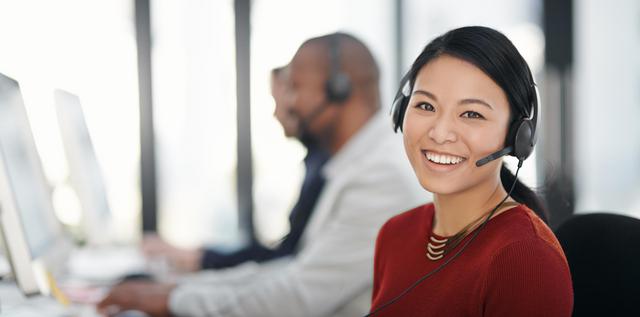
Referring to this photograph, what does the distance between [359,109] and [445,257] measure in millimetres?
869

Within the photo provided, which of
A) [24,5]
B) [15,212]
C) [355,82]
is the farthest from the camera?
[24,5]

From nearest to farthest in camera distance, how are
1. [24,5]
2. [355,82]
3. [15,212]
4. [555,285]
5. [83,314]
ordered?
[555,285] < [15,212] < [83,314] < [355,82] < [24,5]

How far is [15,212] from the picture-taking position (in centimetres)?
109

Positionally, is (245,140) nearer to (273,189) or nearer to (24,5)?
(273,189)

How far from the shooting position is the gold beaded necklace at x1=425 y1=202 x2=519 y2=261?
873 mm

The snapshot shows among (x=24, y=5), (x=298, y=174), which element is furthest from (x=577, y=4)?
(x=24, y=5)

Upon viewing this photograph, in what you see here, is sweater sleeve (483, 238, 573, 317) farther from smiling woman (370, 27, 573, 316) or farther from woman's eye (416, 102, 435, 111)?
woman's eye (416, 102, 435, 111)

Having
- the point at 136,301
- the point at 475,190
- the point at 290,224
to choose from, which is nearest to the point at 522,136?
the point at 475,190

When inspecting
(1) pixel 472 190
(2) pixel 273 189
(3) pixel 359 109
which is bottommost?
(2) pixel 273 189

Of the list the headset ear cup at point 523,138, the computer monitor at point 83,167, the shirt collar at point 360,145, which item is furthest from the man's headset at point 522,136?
the computer monitor at point 83,167

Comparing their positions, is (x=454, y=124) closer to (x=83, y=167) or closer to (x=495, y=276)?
(x=495, y=276)

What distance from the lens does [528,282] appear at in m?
0.74

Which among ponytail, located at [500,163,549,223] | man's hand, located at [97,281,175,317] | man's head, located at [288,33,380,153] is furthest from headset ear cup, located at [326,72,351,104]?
ponytail, located at [500,163,549,223]

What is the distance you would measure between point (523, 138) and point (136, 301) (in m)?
1.03
